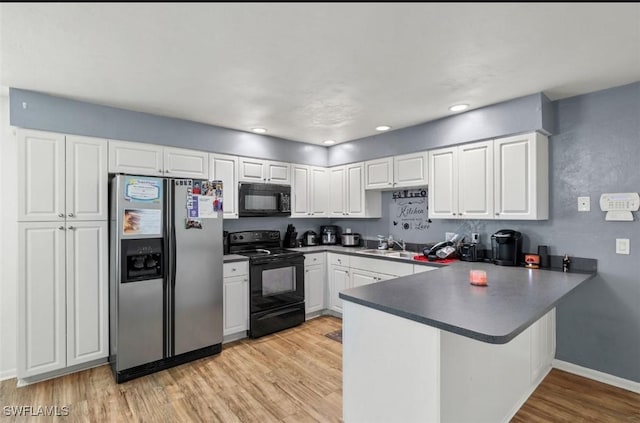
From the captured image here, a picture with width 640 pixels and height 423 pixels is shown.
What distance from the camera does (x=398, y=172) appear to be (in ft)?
12.3

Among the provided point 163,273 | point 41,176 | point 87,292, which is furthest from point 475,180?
point 41,176

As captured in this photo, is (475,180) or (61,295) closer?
(61,295)

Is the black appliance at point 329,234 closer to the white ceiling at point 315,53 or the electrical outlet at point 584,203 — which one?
the white ceiling at point 315,53

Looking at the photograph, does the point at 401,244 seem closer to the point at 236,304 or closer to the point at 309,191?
the point at 309,191

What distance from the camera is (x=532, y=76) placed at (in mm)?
2275

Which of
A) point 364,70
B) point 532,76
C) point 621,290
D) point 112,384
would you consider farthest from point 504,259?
point 112,384

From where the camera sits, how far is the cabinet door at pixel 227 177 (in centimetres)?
357

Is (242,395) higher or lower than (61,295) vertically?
lower

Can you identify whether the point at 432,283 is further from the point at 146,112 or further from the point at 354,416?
the point at 146,112

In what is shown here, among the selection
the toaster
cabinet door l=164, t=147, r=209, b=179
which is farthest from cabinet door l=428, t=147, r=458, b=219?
cabinet door l=164, t=147, r=209, b=179

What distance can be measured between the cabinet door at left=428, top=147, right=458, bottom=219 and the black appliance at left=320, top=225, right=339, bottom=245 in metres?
1.75

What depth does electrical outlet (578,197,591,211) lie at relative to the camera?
262cm

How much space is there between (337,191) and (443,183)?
1615 mm

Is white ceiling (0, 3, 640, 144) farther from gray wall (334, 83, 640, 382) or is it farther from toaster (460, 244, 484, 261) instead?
toaster (460, 244, 484, 261)
